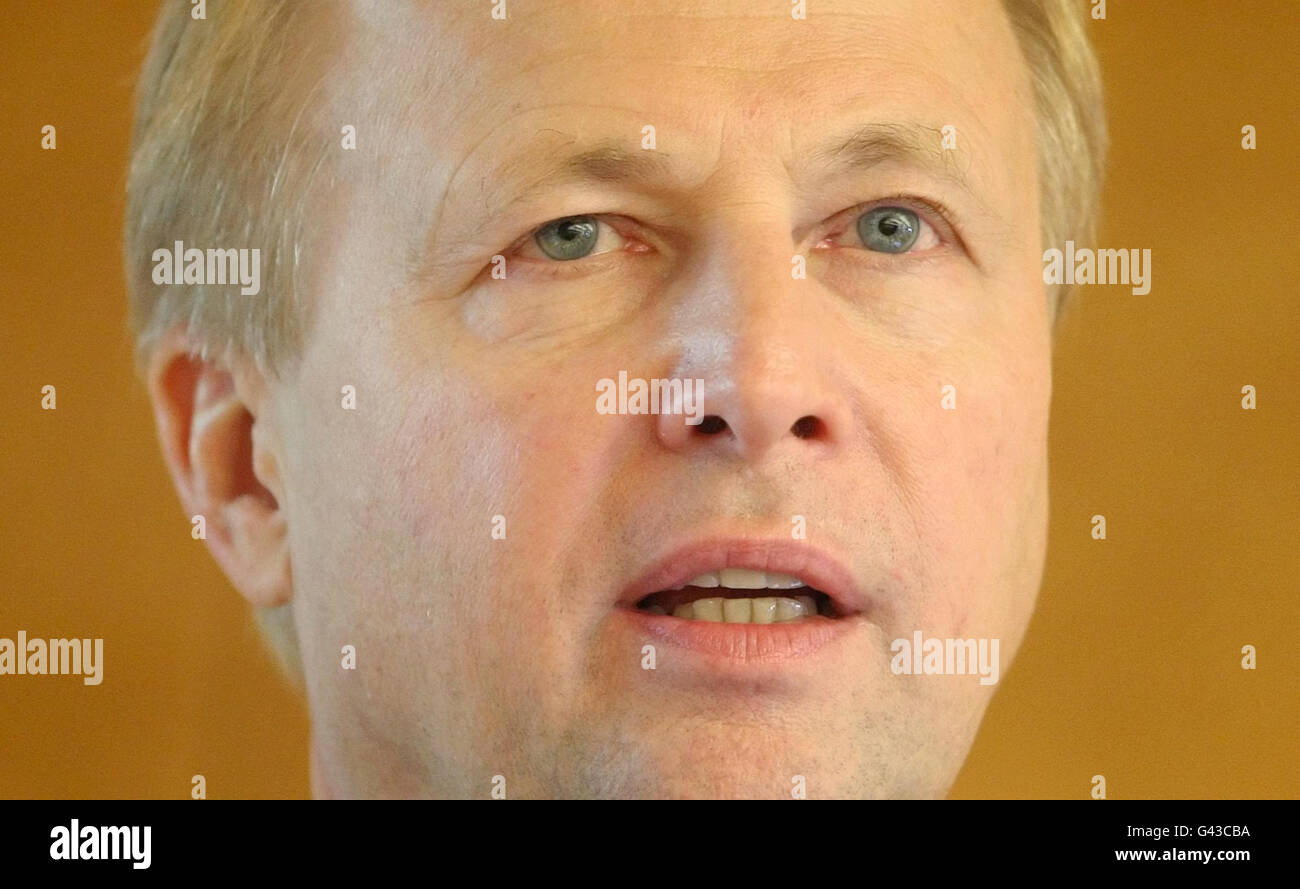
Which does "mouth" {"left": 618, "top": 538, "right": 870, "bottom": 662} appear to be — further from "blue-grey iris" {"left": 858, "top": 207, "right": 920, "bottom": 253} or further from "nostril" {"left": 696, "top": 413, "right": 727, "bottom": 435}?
"blue-grey iris" {"left": 858, "top": 207, "right": 920, "bottom": 253}

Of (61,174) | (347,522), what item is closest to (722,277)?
(347,522)

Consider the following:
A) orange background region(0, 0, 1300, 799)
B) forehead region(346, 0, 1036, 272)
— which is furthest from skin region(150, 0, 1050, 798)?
orange background region(0, 0, 1300, 799)

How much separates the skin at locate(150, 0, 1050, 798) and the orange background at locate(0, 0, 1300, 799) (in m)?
0.29

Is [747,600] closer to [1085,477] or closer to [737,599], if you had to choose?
[737,599]

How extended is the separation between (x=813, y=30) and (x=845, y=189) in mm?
135

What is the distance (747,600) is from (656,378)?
195 mm

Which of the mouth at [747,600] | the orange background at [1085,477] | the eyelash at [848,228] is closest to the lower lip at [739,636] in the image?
the mouth at [747,600]

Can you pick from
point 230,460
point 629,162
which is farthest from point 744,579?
point 230,460

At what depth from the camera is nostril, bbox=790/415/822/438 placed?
3.78 ft

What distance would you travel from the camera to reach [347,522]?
123cm

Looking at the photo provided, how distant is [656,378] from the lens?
3.85ft

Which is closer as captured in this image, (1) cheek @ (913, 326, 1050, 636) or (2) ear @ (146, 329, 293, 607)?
(1) cheek @ (913, 326, 1050, 636)

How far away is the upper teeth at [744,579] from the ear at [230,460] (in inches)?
16.1
